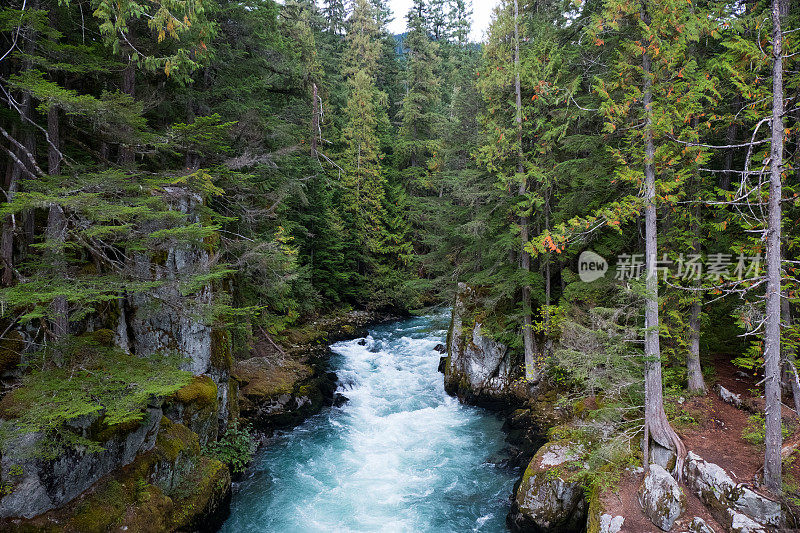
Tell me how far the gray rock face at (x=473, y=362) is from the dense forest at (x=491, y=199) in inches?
22.9

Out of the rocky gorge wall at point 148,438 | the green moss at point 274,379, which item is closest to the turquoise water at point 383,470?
the rocky gorge wall at point 148,438

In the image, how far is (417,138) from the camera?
31.0 m

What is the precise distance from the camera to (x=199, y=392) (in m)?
9.34

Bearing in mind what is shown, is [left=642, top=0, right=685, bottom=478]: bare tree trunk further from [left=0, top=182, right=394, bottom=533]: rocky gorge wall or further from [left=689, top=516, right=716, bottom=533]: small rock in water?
[left=0, top=182, right=394, bottom=533]: rocky gorge wall

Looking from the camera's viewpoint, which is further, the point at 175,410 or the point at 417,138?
the point at 417,138

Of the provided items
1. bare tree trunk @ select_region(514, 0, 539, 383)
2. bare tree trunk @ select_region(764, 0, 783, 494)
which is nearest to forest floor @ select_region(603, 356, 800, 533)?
bare tree trunk @ select_region(764, 0, 783, 494)

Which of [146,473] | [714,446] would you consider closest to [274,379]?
[146,473]

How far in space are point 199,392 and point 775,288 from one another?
1165 centimetres

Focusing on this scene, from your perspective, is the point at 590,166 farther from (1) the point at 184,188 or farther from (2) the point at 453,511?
(1) the point at 184,188

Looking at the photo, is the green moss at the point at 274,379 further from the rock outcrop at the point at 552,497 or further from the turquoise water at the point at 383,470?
the rock outcrop at the point at 552,497

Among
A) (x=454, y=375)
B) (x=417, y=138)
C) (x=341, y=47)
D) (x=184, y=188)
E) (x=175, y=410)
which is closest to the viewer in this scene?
(x=175, y=410)

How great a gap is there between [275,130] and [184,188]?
180 inches

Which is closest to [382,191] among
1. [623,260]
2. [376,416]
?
[376,416]

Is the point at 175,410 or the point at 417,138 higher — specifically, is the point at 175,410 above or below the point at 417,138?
below
